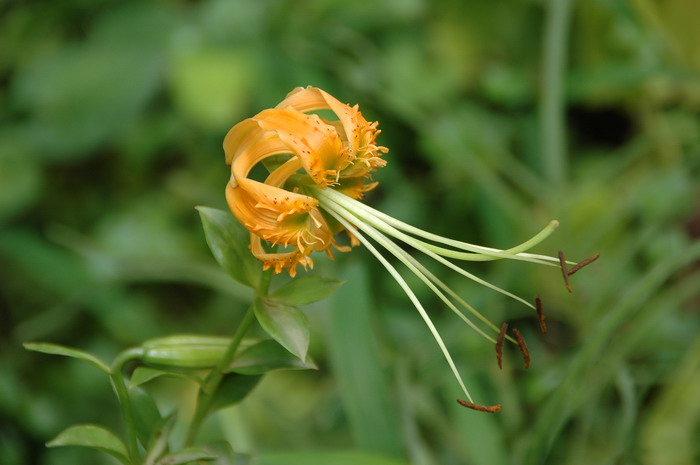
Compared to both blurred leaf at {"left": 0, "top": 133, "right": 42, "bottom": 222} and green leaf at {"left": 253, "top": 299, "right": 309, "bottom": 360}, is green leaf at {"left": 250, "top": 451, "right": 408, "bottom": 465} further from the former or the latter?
blurred leaf at {"left": 0, "top": 133, "right": 42, "bottom": 222}

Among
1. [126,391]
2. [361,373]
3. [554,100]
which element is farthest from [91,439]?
[554,100]

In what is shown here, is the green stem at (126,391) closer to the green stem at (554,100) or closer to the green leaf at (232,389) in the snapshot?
the green leaf at (232,389)

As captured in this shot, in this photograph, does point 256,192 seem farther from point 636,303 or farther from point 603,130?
point 603,130

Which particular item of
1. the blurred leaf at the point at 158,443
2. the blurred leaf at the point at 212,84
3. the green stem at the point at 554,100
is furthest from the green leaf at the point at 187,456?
the blurred leaf at the point at 212,84

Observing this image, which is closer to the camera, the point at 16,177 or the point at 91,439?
the point at 91,439

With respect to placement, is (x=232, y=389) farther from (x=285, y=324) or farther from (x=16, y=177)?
(x=16, y=177)
